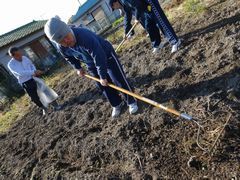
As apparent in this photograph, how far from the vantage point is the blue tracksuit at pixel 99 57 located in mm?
3455

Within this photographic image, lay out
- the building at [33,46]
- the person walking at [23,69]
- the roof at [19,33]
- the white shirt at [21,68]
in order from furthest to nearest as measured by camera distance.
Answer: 1. the roof at [19,33]
2. the building at [33,46]
3. the white shirt at [21,68]
4. the person walking at [23,69]

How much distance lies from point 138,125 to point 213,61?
4.86 feet

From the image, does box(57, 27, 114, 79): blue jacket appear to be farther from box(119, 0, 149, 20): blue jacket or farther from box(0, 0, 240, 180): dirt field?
box(119, 0, 149, 20): blue jacket

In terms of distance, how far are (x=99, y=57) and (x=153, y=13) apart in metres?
2.02

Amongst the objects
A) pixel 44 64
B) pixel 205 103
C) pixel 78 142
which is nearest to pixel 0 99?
pixel 44 64

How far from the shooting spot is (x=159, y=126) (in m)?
3.53

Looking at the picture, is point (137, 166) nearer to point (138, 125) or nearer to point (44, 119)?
point (138, 125)

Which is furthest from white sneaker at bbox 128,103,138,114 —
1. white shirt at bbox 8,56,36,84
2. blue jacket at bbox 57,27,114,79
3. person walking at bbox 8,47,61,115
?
white shirt at bbox 8,56,36,84

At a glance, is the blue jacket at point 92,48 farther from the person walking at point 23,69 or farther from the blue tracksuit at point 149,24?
the person walking at point 23,69

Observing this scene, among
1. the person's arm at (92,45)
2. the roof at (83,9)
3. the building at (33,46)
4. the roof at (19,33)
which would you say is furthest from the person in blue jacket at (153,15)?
the roof at (83,9)

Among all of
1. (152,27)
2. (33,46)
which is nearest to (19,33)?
(33,46)

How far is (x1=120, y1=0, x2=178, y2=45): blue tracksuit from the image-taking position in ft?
16.1

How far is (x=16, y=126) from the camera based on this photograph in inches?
268

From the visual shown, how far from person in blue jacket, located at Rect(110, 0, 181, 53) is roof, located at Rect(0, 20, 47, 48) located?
13260mm
